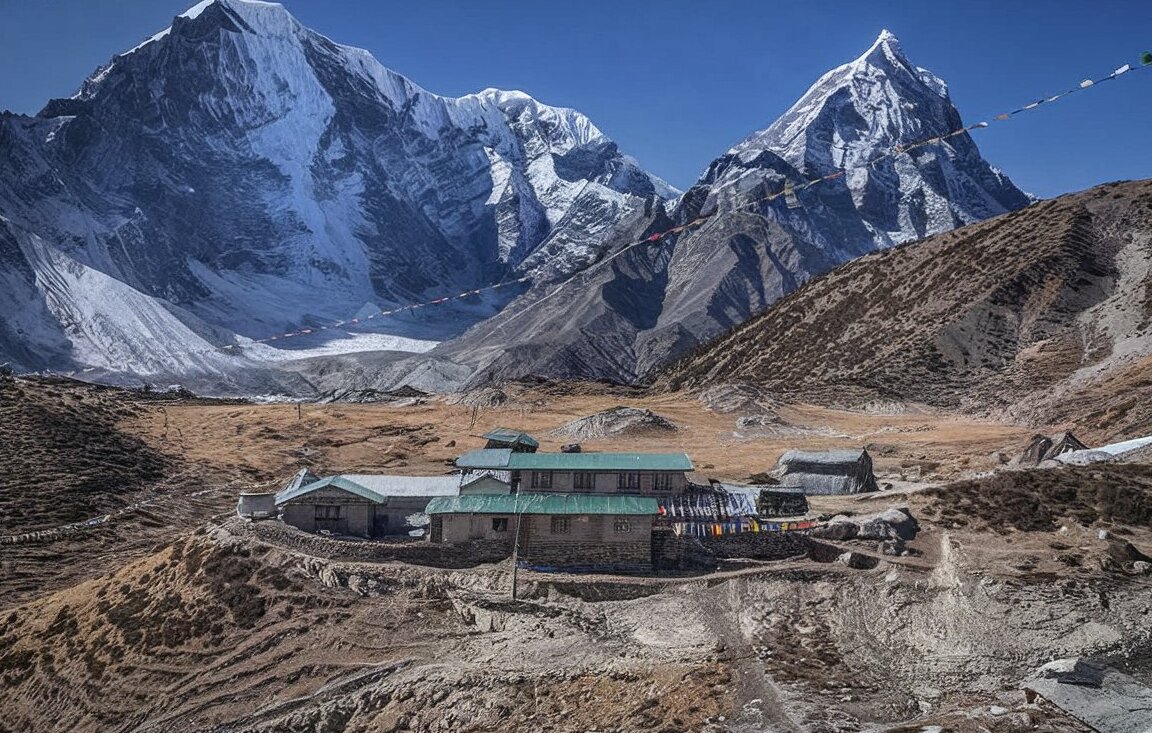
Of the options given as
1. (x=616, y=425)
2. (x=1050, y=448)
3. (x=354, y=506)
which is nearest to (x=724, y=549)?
(x=354, y=506)

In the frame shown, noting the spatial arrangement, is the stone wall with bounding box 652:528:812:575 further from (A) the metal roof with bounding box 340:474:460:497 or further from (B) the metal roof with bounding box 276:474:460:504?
(B) the metal roof with bounding box 276:474:460:504

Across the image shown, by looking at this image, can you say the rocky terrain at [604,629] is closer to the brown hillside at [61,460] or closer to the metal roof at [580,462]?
the brown hillside at [61,460]

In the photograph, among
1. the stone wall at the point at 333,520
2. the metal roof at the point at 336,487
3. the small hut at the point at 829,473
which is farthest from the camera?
the small hut at the point at 829,473

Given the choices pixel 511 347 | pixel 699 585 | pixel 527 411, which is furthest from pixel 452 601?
pixel 511 347

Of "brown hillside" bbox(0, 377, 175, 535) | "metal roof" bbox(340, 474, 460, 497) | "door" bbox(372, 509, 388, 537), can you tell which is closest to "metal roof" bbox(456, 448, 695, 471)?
"metal roof" bbox(340, 474, 460, 497)

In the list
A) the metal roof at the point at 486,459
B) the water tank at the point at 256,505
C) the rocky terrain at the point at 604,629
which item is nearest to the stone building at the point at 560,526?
the rocky terrain at the point at 604,629

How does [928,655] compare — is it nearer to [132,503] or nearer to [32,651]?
[32,651]
